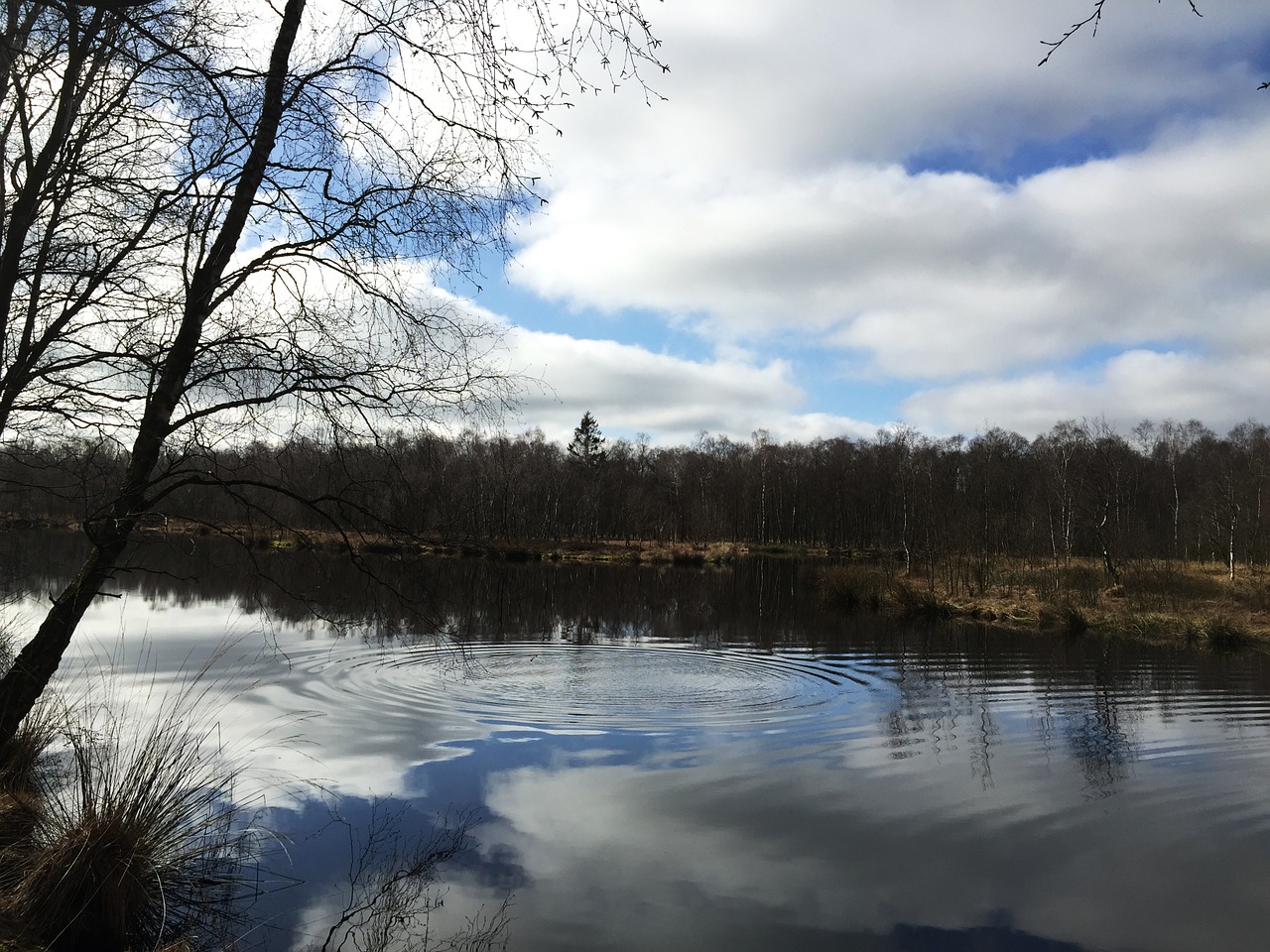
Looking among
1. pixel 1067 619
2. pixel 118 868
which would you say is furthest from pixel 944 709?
pixel 1067 619

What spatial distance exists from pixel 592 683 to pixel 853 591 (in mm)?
19083

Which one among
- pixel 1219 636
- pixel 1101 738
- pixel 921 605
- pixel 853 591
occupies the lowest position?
pixel 1101 738

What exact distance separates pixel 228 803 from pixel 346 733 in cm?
295

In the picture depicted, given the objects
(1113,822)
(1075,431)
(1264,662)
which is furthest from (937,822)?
(1075,431)

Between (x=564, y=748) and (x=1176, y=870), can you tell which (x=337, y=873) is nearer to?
(x=564, y=748)

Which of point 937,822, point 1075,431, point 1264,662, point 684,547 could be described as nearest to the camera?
point 937,822

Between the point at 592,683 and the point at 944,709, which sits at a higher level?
the point at 592,683

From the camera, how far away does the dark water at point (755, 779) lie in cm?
630

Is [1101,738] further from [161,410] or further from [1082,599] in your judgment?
[1082,599]

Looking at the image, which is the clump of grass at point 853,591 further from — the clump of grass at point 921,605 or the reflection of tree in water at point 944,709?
the reflection of tree in water at point 944,709

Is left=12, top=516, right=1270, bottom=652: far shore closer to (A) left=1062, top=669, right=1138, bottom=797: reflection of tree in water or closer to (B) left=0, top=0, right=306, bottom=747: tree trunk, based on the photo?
(A) left=1062, top=669, right=1138, bottom=797: reflection of tree in water

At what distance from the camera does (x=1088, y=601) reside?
2831 centimetres

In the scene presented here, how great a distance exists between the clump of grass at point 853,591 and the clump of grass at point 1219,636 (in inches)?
366

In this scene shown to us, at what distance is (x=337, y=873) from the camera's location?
259 inches
